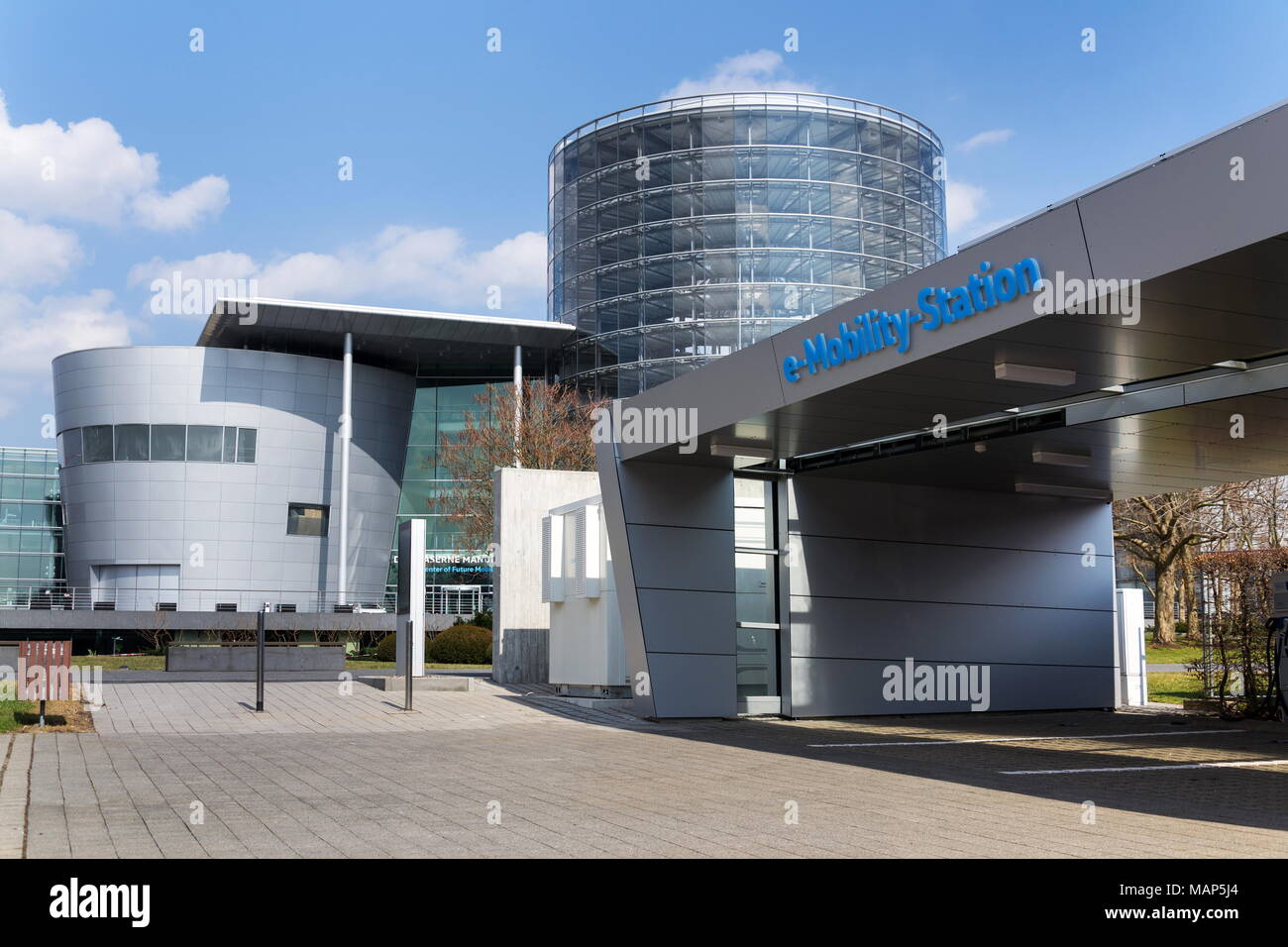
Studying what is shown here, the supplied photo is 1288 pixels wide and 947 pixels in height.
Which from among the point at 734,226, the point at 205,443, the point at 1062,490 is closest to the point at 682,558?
the point at 1062,490

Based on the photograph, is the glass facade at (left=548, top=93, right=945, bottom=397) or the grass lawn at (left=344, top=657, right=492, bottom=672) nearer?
the grass lawn at (left=344, top=657, right=492, bottom=672)

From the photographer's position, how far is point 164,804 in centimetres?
918

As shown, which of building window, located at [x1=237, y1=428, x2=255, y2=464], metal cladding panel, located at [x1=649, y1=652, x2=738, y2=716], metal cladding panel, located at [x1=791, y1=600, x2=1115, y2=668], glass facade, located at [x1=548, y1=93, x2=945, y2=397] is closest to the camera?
metal cladding panel, located at [x1=649, y1=652, x2=738, y2=716]

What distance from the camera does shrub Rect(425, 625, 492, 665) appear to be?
32.2 metres

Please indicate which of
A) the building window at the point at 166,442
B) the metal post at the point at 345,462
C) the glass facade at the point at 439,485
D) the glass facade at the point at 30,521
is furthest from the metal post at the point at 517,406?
the glass facade at the point at 30,521

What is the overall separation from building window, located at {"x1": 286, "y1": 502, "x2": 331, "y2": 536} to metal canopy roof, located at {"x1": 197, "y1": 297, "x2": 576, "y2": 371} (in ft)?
24.0

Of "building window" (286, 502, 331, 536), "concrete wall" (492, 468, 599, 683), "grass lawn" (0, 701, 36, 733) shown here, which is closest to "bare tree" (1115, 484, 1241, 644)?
"concrete wall" (492, 468, 599, 683)

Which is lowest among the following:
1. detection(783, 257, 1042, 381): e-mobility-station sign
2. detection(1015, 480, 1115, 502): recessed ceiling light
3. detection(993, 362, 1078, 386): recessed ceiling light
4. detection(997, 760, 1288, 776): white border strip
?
detection(997, 760, 1288, 776): white border strip

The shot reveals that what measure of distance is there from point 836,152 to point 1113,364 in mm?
52625

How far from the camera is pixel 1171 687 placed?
26875 mm

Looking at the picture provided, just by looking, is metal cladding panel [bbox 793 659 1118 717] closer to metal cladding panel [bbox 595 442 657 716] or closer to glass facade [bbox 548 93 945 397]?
metal cladding panel [bbox 595 442 657 716]

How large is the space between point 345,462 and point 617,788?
45793mm
